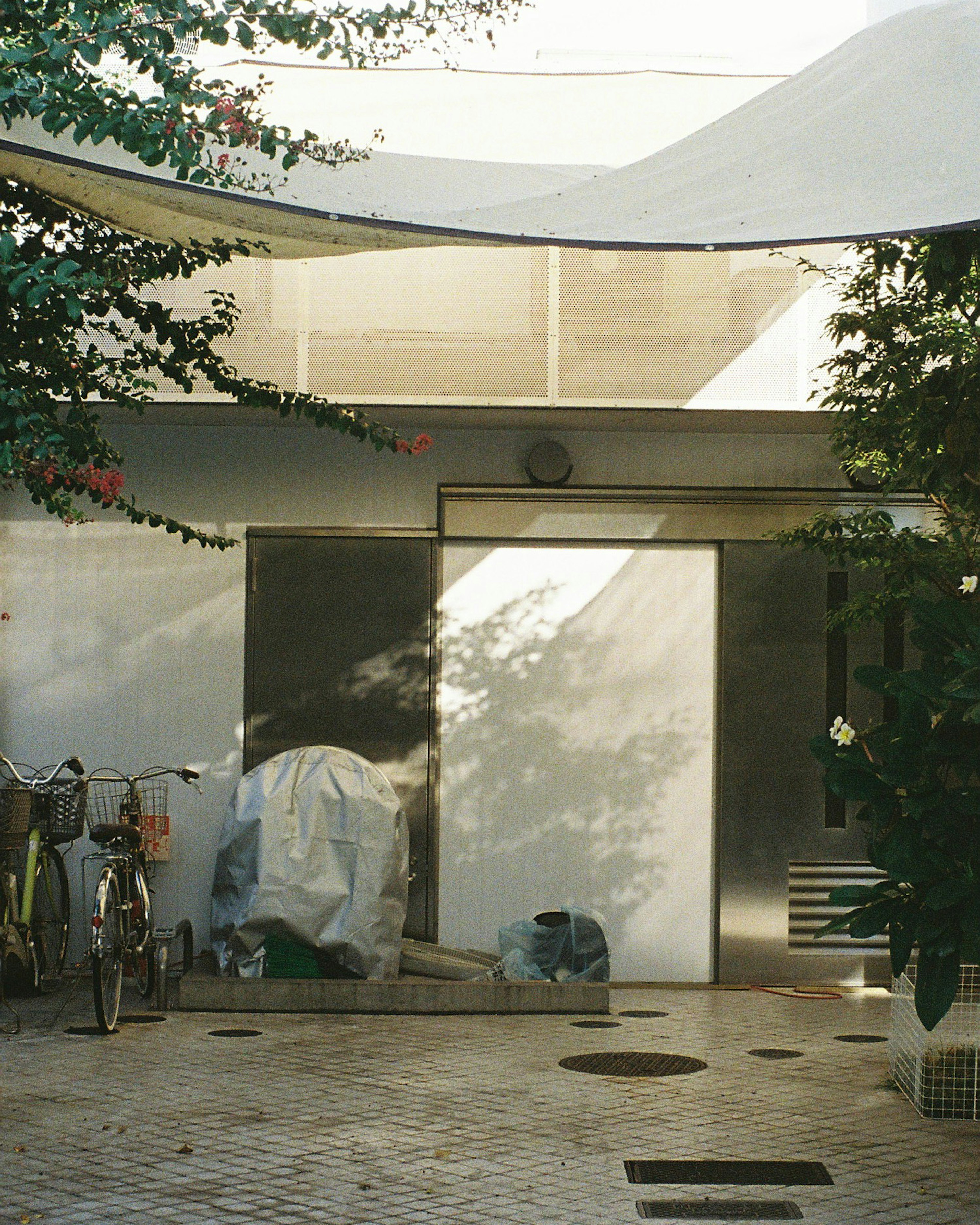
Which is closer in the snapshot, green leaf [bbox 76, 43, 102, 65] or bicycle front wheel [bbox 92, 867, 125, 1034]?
green leaf [bbox 76, 43, 102, 65]

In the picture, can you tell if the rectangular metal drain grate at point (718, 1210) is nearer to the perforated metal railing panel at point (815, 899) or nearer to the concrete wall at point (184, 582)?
the perforated metal railing panel at point (815, 899)

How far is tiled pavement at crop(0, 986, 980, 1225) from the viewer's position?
526 cm

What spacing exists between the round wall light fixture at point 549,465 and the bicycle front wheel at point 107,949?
3829 millimetres

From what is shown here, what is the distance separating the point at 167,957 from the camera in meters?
8.48

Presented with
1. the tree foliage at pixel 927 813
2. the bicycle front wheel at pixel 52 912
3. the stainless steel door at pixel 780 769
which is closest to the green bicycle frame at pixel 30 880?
the bicycle front wheel at pixel 52 912

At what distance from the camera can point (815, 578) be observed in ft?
32.9

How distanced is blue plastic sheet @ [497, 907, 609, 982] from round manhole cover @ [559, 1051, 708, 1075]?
124 centimetres

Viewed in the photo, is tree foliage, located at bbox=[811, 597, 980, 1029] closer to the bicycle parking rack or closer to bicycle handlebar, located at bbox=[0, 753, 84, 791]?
the bicycle parking rack

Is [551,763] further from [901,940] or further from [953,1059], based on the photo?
[901,940]

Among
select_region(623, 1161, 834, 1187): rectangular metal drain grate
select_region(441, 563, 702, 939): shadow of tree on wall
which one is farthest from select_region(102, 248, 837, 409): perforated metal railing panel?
select_region(623, 1161, 834, 1187): rectangular metal drain grate

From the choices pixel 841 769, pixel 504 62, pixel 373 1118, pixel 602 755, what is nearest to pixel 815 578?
pixel 602 755

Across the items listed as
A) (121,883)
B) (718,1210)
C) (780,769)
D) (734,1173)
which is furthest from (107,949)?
(780,769)

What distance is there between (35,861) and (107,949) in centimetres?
136

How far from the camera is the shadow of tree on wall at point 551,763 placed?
32.5 feet
